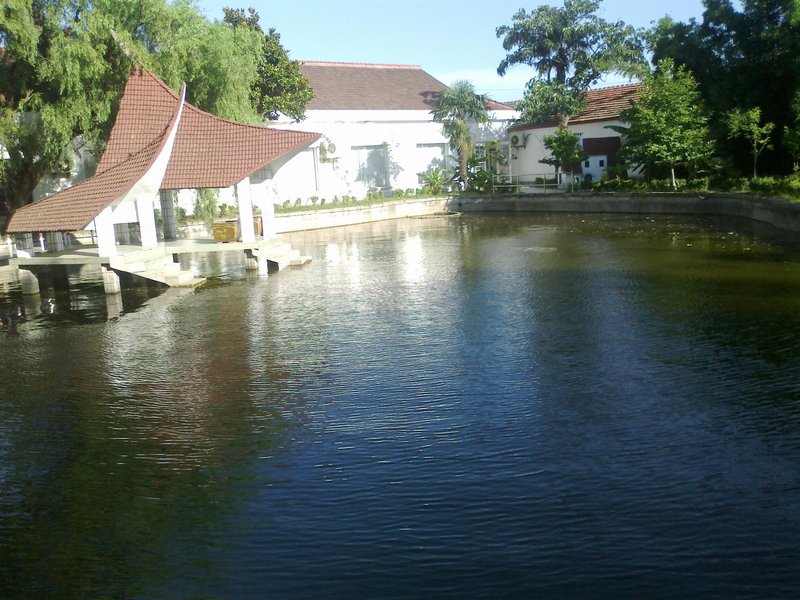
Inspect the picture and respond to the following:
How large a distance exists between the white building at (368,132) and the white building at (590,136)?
59.3 inches

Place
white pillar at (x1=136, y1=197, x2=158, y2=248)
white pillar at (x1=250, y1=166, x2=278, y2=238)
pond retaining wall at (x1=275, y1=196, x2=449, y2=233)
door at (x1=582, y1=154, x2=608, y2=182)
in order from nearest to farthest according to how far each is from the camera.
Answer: white pillar at (x1=136, y1=197, x2=158, y2=248), white pillar at (x1=250, y1=166, x2=278, y2=238), pond retaining wall at (x1=275, y1=196, x2=449, y2=233), door at (x1=582, y1=154, x2=608, y2=182)

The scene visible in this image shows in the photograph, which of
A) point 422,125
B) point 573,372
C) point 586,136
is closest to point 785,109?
point 586,136

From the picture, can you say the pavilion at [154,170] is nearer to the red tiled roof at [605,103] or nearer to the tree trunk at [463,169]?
the tree trunk at [463,169]

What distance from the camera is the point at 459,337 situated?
11781mm

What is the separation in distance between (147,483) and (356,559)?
2367mm

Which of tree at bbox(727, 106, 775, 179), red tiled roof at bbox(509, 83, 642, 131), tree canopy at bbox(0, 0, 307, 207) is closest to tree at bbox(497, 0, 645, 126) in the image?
red tiled roof at bbox(509, 83, 642, 131)

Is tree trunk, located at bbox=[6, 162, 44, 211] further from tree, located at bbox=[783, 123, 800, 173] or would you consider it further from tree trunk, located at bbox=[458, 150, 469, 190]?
tree, located at bbox=[783, 123, 800, 173]

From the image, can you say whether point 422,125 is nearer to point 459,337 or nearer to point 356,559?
point 459,337

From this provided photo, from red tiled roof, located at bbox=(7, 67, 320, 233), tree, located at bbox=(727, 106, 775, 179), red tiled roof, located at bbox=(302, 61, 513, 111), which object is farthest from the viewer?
red tiled roof, located at bbox=(302, 61, 513, 111)

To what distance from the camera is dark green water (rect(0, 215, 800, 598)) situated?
5535mm

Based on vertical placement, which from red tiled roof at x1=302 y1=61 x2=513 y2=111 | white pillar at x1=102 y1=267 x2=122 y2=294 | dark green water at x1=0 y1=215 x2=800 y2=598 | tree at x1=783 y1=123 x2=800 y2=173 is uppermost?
red tiled roof at x1=302 y1=61 x2=513 y2=111

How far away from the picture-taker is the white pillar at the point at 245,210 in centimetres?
1909

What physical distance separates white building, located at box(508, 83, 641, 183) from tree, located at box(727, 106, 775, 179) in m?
5.93

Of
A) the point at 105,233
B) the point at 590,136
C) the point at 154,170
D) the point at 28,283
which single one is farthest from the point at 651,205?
the point at 28,283
